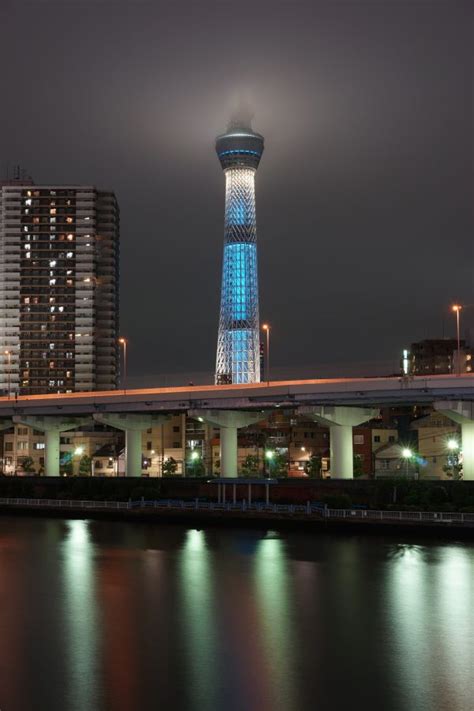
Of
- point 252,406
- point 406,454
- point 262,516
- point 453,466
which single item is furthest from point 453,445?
point 262,516

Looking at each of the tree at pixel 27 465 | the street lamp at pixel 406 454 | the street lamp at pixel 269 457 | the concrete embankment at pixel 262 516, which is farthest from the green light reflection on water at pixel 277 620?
the tree at pixel 27 465

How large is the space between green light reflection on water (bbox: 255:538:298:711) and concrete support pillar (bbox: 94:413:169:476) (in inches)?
1026

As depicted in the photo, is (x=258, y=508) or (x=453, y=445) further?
(x=453, y=445)

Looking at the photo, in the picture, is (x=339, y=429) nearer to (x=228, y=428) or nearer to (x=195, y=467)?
(x=228, y=428)

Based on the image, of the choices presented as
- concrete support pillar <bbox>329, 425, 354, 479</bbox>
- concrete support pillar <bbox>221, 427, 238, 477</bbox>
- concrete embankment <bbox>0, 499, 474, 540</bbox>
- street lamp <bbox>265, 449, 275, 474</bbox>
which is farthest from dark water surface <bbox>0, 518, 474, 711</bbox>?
street lamp <bbox>265, 449, 275, 474</bbox>

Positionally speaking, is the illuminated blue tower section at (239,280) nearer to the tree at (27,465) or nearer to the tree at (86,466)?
the tree at (27,465)

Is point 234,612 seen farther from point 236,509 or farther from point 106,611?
point 236,509

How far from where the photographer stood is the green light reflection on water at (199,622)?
23.7 m

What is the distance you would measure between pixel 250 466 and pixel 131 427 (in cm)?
1758

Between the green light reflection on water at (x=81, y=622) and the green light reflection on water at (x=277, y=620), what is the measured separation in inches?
170

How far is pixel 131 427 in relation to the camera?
72.2m

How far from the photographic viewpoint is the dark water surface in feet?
76.7

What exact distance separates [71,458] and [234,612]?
68492mm

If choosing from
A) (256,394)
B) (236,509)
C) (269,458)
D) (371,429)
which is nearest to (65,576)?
(236,509)
